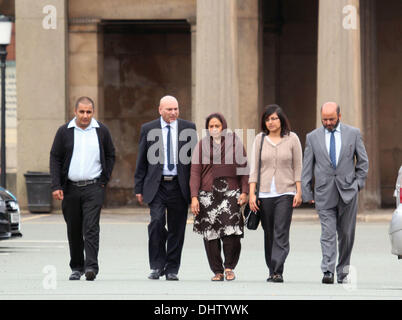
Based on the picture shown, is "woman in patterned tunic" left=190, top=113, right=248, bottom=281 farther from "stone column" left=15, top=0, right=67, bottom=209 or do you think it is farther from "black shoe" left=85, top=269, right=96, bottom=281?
"stone column" left=15, top=0, right=67, bottom=209

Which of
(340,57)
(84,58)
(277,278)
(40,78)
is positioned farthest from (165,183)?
(84,58)

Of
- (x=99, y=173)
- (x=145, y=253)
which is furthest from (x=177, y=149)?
(x=145, y=253)

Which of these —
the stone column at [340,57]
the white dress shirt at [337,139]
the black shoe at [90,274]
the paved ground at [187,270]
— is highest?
the stone column at [340,57]

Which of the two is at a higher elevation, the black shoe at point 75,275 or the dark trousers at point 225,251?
the dark trousers at point 225,251

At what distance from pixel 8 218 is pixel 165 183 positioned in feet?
14.7

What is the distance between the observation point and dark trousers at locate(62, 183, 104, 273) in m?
12.2

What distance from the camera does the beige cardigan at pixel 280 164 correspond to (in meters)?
12.3

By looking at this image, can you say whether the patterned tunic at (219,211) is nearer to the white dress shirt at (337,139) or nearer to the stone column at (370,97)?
the white dress shirt at (337,139)

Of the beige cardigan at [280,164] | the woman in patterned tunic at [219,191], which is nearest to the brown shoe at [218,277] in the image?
the woman in patterned tunic at [219,191]

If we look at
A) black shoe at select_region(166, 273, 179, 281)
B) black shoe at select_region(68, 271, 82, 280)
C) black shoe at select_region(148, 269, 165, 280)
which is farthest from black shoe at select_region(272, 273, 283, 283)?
black shoe at select_region(68, 271, 82, 280)

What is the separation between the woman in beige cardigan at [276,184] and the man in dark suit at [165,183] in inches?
30.3

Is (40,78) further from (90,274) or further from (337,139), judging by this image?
(337,139)

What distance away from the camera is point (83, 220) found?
12281 mm

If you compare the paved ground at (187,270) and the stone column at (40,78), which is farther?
the stone column at (40,78)
